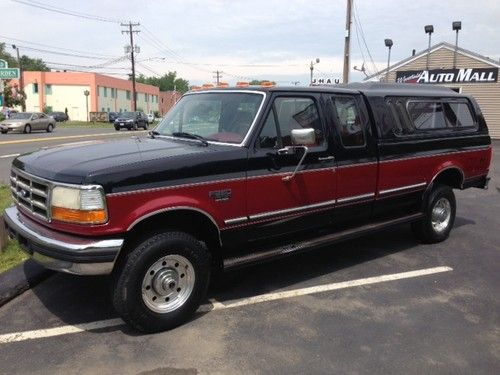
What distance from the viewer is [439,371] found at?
3.59m

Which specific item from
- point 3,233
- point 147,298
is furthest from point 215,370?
point 3,233

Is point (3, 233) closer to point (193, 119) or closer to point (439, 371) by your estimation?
point (193, 119)

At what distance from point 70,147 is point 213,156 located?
4.69 feet

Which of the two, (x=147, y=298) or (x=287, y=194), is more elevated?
(x=287, y=194)

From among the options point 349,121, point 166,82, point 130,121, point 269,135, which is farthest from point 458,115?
point 166,82

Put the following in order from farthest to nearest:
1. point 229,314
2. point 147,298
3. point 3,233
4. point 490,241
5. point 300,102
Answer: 1. point 490,241
2. point 3,233
3. point 300,102
4. point 229,314
5. point 147,298

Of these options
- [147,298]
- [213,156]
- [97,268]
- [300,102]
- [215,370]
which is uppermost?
[300,102]

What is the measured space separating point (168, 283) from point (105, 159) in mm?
1110

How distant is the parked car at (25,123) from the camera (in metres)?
32.0

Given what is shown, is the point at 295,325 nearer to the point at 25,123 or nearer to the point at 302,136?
the point at 302,136

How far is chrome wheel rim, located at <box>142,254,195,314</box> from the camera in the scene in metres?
4.05

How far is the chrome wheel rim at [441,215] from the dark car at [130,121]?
36464mm

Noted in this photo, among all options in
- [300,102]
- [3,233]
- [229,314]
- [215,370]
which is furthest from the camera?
[3,233]

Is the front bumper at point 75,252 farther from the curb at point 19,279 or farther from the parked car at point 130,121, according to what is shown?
the parked car at point 130,121
